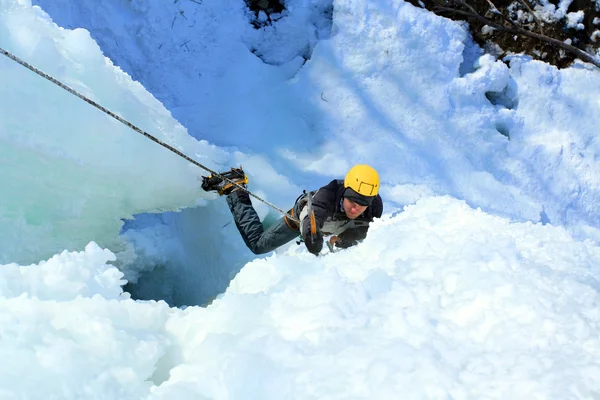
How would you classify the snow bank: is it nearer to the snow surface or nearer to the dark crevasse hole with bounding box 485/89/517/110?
the snow surface

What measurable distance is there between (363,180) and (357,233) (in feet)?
1.91

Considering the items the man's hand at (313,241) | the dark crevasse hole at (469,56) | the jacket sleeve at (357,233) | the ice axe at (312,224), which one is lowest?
the man's hand at (313,241)

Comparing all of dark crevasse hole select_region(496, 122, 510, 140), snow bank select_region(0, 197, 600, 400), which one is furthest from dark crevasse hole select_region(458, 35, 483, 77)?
snow bank select_region(0, 197, 600, 400)

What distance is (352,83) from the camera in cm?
531

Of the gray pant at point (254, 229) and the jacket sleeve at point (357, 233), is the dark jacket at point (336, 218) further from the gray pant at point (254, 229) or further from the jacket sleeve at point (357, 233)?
the gray pant at point (254, 229)

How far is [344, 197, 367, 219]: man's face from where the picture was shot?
3.31 metres

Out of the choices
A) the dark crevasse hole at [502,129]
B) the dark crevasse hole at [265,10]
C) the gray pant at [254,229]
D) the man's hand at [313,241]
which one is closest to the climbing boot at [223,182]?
the gray pant at [254,229]

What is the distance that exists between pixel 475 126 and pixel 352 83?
144 centimetres

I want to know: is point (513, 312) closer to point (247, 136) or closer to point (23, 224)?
point (23, 224)

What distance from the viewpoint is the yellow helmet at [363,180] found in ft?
10.5

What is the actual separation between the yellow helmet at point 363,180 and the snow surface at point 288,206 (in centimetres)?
28

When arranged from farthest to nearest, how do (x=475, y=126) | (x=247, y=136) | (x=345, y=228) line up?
(x=475, y=126)
(x=247, y=136)
(x=345, y=228)

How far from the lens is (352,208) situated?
11.0 feet

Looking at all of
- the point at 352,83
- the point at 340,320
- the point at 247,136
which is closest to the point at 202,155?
the point at 247,136
